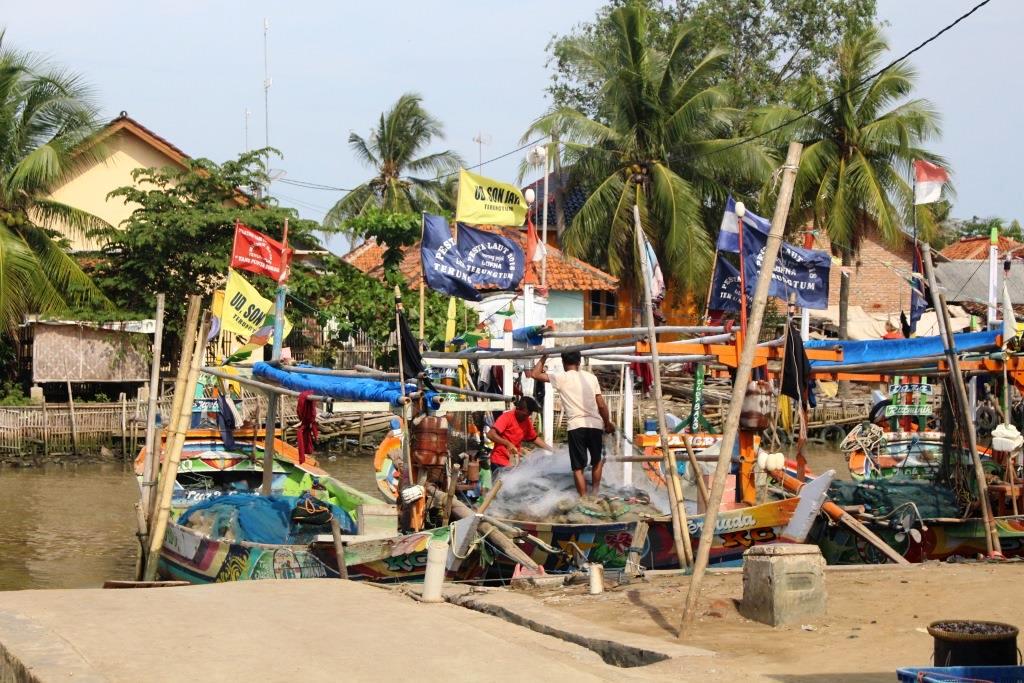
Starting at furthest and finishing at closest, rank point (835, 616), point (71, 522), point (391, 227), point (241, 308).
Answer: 1. point (391, 227)
2. point (71, 522)
3. point (241, 308)
4. point (835, 616)

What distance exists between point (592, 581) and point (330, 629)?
2320mm

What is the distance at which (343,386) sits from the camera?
12.9m

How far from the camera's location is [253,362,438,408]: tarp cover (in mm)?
12289

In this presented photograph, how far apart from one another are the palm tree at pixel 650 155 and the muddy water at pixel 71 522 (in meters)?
9.82

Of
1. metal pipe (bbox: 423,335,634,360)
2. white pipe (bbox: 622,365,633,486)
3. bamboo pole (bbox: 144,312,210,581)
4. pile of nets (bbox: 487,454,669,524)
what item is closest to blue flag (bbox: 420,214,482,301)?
metal pipe (bbox: 423,335,634,360)

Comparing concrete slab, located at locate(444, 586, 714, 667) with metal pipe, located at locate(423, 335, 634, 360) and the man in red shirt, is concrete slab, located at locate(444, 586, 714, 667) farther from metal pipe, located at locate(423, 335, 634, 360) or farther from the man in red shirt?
the man in red shirt

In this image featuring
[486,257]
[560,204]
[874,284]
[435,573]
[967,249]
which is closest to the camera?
[435,573]

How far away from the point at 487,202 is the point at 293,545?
4920 millimetres

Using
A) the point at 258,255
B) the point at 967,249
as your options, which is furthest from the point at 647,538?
the point at 967,249

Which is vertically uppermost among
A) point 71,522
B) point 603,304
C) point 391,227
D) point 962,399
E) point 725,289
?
point 391,227

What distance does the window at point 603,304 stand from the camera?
36344 millimetres

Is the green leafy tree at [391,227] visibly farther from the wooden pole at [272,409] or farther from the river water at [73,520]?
the wooden pole at [272,409]

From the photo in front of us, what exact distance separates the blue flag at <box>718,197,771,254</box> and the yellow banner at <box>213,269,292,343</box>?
201 inches

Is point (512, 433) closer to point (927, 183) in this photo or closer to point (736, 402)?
point (927, 183)
